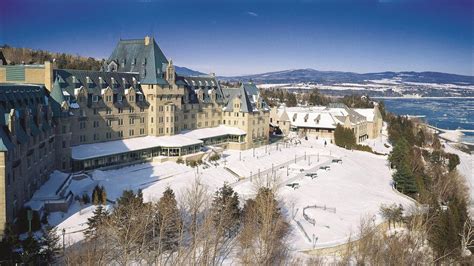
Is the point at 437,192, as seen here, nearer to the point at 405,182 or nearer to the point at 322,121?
the point at 405,182

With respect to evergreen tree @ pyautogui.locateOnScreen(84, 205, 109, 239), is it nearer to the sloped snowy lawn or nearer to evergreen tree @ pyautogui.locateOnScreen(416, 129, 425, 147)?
the sloped snowy lawn

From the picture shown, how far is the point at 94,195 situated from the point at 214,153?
2684cm

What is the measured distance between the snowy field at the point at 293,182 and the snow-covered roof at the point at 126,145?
2.36m

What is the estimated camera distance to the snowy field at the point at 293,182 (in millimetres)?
39344

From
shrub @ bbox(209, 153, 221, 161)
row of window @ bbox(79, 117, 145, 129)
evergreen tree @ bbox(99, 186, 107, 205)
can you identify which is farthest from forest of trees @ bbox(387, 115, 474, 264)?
row of window @ bbox(79, 117, 145, 129)

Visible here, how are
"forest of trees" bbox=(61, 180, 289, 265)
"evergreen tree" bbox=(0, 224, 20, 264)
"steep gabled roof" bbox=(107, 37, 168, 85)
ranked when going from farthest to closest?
1. "steep gabled roof" bbox=(107, 37, 168, 85)
2. "evergreen tree" bbox=(0, 224, 20, 264)
3. "forest of trees" bbox=(61, 180, 289, 265)

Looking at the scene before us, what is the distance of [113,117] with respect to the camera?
59656mm

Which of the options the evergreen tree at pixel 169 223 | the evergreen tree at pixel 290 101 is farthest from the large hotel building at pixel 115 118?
the evergreen tree at pixel 290 101

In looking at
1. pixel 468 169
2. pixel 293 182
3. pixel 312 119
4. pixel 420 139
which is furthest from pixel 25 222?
pixel 420 139

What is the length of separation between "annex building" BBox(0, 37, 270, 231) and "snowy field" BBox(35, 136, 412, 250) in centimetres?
300

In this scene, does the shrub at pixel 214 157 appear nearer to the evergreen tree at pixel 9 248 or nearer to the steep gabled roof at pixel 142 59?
the steep gabled roof at pixel 142 59

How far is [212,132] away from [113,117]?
1844 cm

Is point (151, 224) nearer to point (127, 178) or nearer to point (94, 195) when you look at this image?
point (94, 195)

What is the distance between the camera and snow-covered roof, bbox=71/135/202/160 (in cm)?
5184
